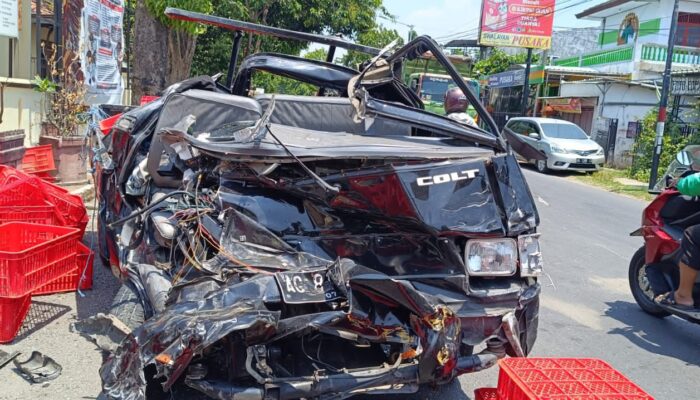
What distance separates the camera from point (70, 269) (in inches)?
187

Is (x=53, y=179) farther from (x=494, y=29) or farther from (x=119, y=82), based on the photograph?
(x=494, y=29)

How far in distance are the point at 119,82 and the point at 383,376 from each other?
11.5 meters

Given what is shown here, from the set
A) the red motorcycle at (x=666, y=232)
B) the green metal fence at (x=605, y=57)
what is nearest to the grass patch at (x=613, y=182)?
the green metal fence at (x=605, y=57)

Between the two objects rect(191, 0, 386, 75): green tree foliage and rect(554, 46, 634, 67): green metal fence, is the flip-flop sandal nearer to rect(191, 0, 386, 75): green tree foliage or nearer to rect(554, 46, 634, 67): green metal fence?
rect(191, 0, 386, 75): green tree foliage

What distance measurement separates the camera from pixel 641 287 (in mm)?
5664

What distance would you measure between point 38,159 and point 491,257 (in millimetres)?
7928

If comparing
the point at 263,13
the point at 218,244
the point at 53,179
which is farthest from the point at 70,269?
the point at 263,13

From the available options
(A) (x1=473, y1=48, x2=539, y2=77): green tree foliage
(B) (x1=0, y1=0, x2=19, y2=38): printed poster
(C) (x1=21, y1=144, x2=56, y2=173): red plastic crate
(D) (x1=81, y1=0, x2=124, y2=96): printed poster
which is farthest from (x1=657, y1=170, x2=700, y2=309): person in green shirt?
(A) (x1=473, y1=48, x2=539, y2=77): green tree foliage

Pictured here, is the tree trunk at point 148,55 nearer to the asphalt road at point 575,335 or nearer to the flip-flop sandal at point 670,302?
the asphalt road at point 575,335

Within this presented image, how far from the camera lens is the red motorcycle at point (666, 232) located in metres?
5.12

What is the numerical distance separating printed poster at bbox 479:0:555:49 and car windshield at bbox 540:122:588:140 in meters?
12.1

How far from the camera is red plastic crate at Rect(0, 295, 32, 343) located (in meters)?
4.04

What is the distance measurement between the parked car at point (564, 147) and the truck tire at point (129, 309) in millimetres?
15624

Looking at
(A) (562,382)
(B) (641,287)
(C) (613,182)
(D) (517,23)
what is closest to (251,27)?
(A) (562,382)
